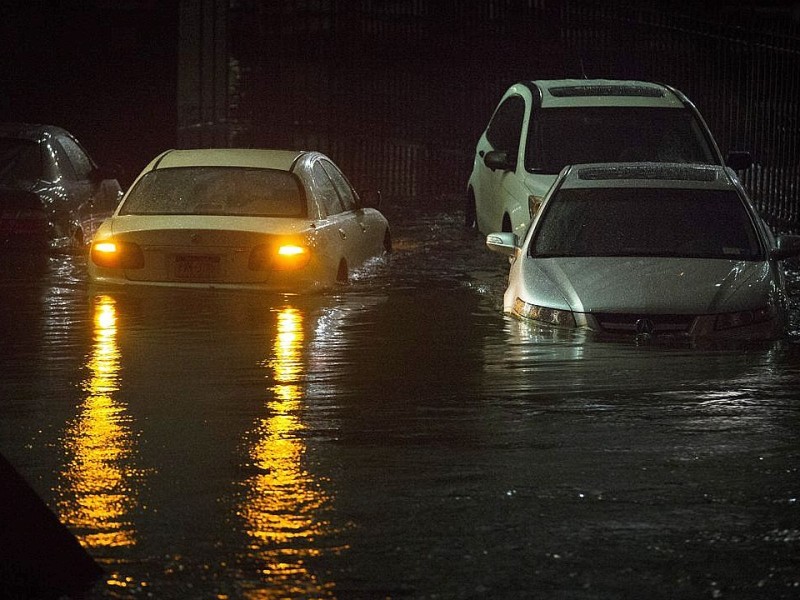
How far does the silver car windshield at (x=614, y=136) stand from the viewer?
1755cm

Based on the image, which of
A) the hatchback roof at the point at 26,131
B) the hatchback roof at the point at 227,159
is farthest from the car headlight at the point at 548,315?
the hatchback roof at the point at 26,131

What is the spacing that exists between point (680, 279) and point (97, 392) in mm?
3932

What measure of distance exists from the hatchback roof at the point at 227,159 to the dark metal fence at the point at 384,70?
10922 millimetres

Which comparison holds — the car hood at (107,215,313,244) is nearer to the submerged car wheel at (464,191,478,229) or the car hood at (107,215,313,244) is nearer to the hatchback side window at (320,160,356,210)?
the hatchback side window at (320,160,356,210)

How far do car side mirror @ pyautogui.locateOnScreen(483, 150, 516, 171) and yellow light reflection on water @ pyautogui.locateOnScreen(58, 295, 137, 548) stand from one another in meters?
6.72

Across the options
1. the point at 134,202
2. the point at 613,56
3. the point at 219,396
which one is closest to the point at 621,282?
the point at 219,396

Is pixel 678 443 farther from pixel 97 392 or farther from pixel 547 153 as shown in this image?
pixel 547 153

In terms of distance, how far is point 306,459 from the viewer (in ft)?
28.1

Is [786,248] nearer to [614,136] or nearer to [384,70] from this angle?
[614,136]

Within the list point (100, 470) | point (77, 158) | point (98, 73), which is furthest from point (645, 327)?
point (98, 73)

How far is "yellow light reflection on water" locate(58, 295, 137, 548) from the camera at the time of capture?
721 cm

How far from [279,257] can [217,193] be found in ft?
3.93

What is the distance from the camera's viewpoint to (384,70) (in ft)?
87.8

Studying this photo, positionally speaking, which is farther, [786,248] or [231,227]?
[231,227]
